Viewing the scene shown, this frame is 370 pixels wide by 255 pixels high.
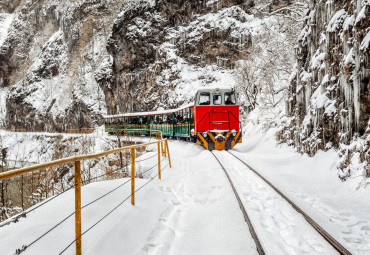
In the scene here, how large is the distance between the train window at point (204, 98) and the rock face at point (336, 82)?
16.7 ft

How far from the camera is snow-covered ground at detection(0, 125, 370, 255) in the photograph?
11.0 feet

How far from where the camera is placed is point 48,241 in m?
3.00

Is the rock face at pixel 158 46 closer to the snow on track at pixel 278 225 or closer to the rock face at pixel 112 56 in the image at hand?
the rock face at pixel 112 56

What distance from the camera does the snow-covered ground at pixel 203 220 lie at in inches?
132

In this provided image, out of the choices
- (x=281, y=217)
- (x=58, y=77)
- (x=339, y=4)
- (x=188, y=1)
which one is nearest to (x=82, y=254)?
(x=281, y=217)

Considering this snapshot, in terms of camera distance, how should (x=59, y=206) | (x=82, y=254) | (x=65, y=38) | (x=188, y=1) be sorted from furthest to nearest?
1. (x=65, y=38)
2. (x=188, y=1)
3. (x=59, y=206)
4. (x=82, y=254)

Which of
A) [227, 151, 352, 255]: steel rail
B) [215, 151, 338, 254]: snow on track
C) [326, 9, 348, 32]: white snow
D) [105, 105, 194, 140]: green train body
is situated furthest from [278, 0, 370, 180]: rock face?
[105, 105, 194, 140]: green train body

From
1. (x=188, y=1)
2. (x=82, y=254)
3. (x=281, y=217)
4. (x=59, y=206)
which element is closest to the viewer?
(x=82, y=254)

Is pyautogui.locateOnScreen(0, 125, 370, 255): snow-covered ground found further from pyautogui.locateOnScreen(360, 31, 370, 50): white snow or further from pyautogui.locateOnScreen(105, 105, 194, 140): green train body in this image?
pyautogui.locateOnScreen(105, 105, 194, 140): green train body

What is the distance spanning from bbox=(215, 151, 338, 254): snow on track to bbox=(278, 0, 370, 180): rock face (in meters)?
2.41

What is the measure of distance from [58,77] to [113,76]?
22884 mm

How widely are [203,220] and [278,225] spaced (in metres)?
1.24

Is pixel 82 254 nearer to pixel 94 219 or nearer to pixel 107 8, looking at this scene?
pixel 94 219

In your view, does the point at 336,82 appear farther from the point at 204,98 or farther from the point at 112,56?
the point at 112,56
